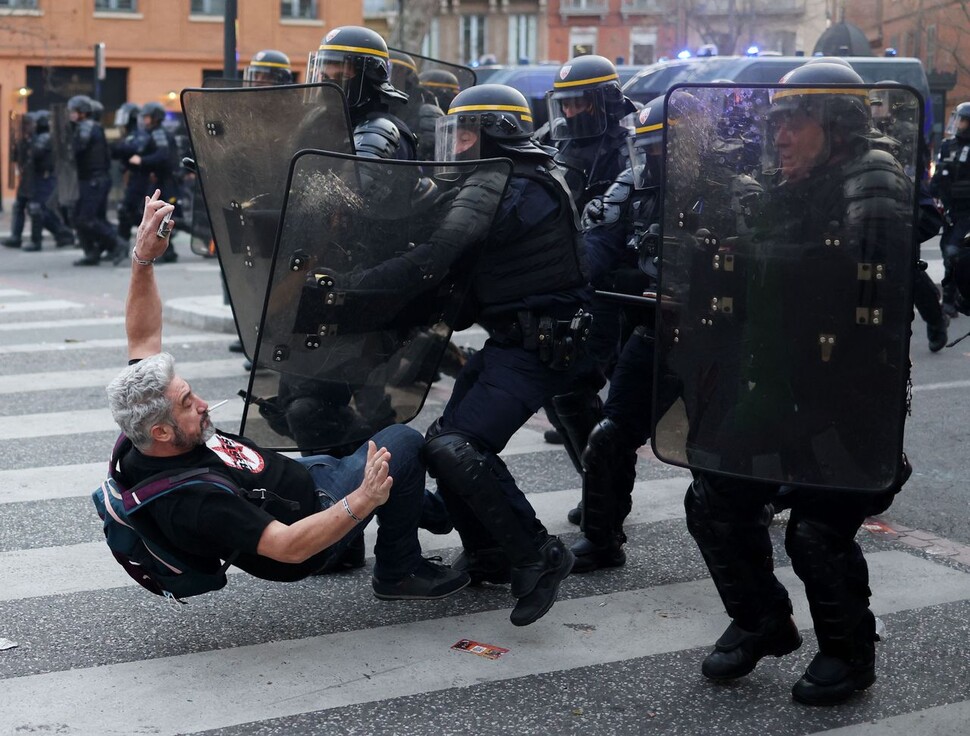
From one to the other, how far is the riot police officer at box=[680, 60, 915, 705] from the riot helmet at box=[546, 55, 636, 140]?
269cm

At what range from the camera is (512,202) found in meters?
4.23

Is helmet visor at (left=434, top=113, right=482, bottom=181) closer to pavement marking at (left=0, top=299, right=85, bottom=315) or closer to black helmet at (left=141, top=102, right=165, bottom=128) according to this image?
pavement marking at (left=0, top=299, right=85, bottom=315)

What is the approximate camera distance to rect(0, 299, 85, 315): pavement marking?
1169 centimetres

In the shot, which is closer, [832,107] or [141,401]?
[832,107]

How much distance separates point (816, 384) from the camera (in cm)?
340

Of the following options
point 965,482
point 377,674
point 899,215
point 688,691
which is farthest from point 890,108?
point 965,482

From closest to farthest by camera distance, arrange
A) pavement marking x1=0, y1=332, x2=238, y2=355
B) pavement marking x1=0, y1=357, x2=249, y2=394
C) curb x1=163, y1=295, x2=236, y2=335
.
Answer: pavement marking x1=0, y1=357, x2=249, y2=394, pavement marking x1=0, y1=332, x2=238, y2=355, curb x1=163, y1=295, x2=236, y2=335

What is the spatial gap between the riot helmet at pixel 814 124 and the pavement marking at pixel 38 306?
31.4 feet

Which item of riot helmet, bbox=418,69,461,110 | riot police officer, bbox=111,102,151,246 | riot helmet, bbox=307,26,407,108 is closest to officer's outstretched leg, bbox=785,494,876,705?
riot helmet, bbox=307,26,407,108

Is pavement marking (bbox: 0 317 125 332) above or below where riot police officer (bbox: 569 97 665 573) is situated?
below

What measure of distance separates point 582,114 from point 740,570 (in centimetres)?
310

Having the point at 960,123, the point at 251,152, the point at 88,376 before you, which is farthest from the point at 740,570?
the point at 960,123

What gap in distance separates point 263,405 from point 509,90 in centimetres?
133

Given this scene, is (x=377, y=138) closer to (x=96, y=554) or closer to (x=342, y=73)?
(x=342, y=73)
